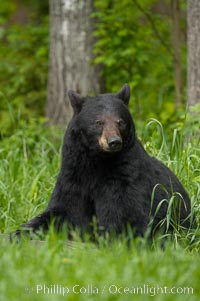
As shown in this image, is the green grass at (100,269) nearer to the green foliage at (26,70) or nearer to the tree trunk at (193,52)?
the tree trunk at (193,52)

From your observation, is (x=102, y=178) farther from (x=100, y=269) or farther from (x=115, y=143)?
(x=100, y=269)

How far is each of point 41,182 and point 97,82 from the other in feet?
12.7

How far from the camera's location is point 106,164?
6.57m

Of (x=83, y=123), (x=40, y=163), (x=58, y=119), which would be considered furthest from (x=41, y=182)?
(x=58, y=119)

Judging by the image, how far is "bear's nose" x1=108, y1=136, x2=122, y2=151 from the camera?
622 centimetres

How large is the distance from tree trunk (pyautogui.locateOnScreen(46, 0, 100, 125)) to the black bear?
4.80 m

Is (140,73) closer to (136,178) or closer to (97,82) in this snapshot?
(97,82)

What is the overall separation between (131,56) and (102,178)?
5.81 m

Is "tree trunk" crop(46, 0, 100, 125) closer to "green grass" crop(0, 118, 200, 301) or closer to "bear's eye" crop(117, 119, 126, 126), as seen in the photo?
"green grass" crop(0, 118, 200, 301)

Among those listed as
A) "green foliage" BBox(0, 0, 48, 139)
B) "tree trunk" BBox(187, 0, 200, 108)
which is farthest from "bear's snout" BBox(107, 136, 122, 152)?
"green foliage" BBox(0, 0, 48, 139)

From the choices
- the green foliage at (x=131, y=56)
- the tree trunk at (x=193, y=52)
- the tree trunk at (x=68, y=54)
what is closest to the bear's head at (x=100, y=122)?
the tree trunk at (x=193, y=52)

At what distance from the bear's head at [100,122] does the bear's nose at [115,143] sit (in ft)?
0.13

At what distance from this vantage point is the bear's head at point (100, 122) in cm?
643

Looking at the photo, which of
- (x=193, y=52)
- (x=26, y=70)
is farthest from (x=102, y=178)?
(x=26, y=70)
